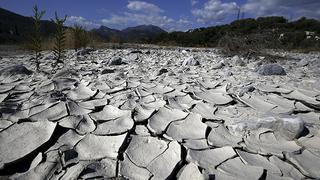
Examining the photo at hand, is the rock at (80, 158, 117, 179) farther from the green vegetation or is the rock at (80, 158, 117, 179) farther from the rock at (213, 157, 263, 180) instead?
the green vegetation

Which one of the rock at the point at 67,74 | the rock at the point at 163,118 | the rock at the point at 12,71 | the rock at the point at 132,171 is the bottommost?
the rock at the point at 132,171

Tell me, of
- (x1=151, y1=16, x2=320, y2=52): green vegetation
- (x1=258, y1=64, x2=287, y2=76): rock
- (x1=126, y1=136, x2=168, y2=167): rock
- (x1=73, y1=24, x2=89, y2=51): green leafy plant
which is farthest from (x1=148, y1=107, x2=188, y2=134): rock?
(x1=73, y1=24, x2=89, y2=51): green leafy plant

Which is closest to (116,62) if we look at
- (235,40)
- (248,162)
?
(235,40)

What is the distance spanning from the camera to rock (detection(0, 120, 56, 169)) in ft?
4.53

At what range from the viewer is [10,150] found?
4.65ft

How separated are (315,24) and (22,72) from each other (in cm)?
2081

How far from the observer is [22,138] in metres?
1.54

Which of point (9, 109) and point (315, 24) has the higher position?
point (315, 24)

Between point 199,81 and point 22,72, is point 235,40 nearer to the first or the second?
point 199,81

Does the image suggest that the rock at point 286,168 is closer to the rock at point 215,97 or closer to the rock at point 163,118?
the rock at point 163,118

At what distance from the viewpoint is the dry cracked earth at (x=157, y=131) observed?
4.25 feet

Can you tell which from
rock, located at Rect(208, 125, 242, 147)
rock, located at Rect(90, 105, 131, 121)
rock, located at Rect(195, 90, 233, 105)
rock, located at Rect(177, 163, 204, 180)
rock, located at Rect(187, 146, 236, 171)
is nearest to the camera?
rock, located at Rect(177, 163, 204, 180)

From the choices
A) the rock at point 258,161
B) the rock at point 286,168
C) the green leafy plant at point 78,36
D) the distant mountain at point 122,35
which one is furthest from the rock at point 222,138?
the distant mountain at point 122,35

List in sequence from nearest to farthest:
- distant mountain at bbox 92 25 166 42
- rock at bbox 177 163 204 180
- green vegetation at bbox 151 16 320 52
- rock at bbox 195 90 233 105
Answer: rock at bbox 177 163 204 180 → rock at bbox 195 90 233 105 → green vegetation at bbox 151 16 320 52 → distant mountain at bbox 92 25 166 42
